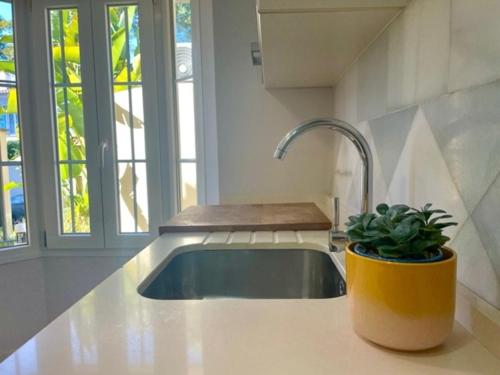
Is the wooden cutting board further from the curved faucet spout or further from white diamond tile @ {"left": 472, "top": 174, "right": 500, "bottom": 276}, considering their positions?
white diamond tile @ {"left": 472, "top": 174, "right": 500, "bottom": 276}

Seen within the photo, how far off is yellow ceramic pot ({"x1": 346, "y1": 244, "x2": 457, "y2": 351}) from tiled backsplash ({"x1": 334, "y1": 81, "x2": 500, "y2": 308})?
3.0 inches

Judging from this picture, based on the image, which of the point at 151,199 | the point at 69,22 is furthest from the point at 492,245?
the point at 69,22

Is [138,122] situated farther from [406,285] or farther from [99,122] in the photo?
[406,285]

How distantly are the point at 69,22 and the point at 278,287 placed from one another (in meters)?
1.91

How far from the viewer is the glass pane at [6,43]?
199 cm

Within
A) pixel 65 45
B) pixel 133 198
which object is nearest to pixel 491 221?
pixel 133 198

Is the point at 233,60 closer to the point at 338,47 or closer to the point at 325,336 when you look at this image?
the point at 338,47

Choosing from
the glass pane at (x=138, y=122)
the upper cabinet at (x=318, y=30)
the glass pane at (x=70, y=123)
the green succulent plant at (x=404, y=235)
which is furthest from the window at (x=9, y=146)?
the green succulent plant at (x=404, y=235)

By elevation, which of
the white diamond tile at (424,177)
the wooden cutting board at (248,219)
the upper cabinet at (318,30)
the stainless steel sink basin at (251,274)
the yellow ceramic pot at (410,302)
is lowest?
the stainless steel sink basin at (251,274)

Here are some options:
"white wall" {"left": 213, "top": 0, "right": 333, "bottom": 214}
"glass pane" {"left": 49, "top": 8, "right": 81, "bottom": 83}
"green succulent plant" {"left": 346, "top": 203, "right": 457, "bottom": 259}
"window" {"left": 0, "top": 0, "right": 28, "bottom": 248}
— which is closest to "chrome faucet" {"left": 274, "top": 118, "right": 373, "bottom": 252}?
"green succulent plant" {"left": 346, "top": 203, "right": 457, "bottom": 259}

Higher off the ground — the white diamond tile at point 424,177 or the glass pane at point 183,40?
the glass pane at point 183,40

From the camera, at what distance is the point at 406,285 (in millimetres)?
427

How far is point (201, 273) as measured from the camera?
1004 mm

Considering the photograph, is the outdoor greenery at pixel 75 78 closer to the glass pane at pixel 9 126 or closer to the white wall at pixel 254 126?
the glass pane at pixel 9 126
